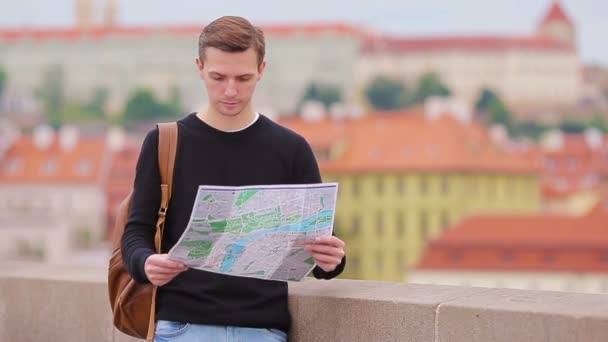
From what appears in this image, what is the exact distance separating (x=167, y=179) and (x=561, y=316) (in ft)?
1.82

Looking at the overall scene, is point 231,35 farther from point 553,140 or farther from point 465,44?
point 465,44

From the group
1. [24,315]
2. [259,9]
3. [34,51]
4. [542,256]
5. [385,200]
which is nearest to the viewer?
[24,315]

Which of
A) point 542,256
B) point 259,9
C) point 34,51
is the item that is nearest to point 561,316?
point 542,256

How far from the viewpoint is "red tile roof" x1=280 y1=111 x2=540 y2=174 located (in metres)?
59.5

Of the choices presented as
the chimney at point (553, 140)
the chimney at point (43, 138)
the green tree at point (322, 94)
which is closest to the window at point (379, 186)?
the green tree at point (322, 94)

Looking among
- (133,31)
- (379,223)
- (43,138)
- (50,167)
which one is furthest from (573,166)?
(43,138)

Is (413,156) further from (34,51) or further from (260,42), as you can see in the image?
(260,42)

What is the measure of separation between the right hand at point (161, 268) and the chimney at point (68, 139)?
6071 cm

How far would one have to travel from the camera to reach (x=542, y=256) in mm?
54656

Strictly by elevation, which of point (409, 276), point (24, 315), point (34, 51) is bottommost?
point (409, 276)

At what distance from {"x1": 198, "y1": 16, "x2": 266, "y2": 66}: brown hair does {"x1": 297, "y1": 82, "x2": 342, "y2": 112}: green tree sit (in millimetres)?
61724

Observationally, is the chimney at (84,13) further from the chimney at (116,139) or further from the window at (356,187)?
the window at (356,187)

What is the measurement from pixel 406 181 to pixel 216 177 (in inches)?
2277

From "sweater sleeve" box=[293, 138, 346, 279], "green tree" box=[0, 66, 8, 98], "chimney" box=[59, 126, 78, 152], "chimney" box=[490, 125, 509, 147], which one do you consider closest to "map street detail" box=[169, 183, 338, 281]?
"sweater sleeve" box=[293, 138, 346, 279]
